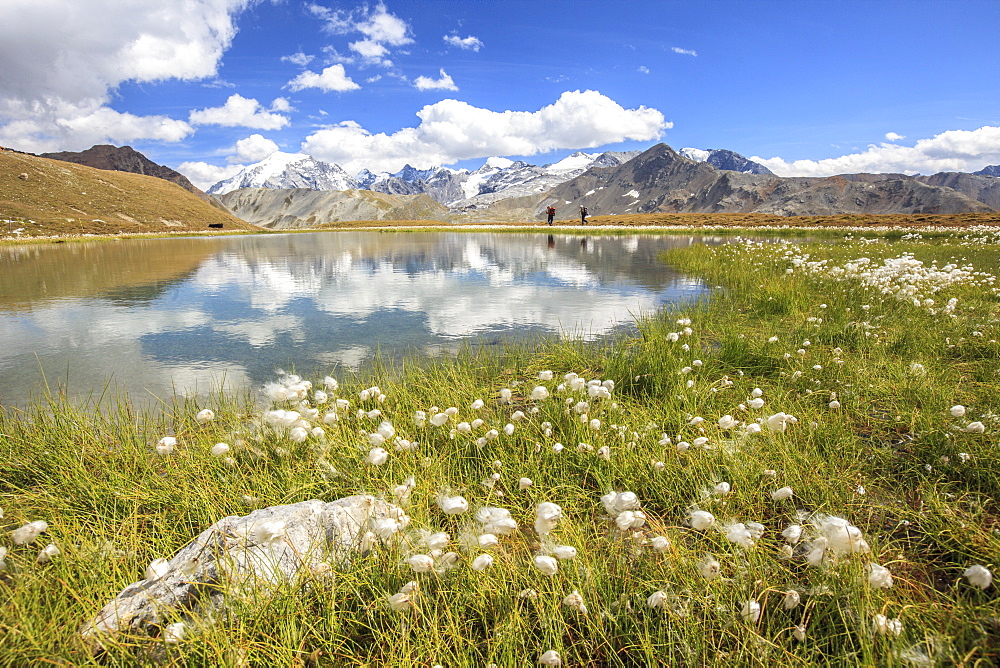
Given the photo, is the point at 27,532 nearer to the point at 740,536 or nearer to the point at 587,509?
the point at 587,509

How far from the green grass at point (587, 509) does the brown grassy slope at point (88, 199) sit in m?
103

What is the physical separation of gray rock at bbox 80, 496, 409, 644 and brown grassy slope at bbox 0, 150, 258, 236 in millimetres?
104047

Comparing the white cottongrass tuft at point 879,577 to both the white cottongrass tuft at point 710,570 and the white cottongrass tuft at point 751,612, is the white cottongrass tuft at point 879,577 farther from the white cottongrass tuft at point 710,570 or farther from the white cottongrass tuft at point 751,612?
the white cottongrass tuft at point 710,570

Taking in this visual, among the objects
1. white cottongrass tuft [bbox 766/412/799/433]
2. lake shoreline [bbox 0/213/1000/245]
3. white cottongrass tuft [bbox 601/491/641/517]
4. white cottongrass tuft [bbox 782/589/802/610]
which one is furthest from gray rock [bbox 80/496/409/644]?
lake shoreline [bbox 0/213/1000/245]

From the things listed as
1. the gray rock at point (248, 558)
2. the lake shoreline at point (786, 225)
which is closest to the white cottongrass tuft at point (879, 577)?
the gray rock at point (248, 558)

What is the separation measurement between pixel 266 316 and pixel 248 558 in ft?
29.9

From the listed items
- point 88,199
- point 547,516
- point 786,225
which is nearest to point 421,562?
point 547,516

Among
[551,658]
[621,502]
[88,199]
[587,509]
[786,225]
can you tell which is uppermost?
[88,199]

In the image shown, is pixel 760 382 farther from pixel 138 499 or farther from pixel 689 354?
pixel 138 499

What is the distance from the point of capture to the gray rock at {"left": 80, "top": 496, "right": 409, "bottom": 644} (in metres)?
2.21

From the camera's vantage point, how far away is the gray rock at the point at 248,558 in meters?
2.21

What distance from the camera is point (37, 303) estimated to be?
1191cm

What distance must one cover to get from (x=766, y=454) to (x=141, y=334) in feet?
34.9

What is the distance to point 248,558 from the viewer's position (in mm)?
2453
